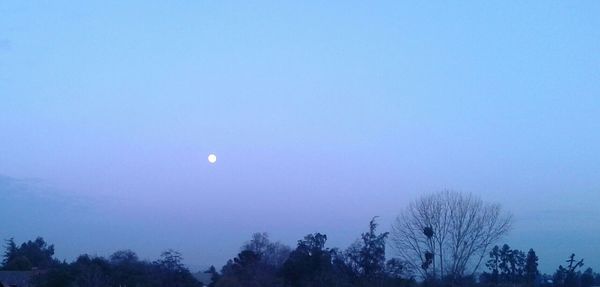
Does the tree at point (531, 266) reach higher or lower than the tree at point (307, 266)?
higher

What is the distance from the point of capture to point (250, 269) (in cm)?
6059

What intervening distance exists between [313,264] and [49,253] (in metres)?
66.4

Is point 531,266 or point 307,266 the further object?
point 531,266

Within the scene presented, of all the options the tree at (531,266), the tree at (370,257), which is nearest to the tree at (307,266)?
the tree at (370,257)

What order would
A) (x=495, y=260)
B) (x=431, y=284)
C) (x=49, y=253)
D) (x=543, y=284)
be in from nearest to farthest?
(x=431, y=284) → (x=495, y=260) → (x=543, y=284) → (x=49, y=253)

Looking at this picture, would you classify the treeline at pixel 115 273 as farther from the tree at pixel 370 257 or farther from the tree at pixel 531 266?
the tree at pixel 531 266

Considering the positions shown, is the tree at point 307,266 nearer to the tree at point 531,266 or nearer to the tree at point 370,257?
the tree at point 370,257

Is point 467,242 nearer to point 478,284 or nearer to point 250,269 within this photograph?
point 478,284

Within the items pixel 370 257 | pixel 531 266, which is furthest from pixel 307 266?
pixel 531 266

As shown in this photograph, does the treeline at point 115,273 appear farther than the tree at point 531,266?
No

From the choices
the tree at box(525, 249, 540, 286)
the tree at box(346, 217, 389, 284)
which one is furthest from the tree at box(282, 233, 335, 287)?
the tree at box(525, 249, 540, 286)

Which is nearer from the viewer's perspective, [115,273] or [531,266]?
[115,273]

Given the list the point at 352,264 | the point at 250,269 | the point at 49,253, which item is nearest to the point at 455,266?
the point at 352,264

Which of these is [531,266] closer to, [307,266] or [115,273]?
[307,266]
